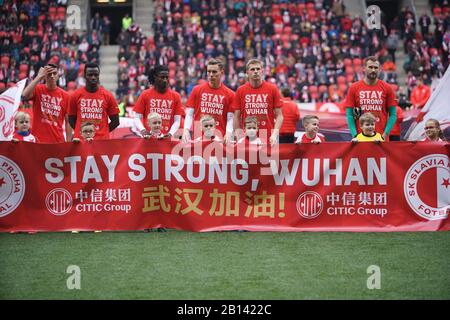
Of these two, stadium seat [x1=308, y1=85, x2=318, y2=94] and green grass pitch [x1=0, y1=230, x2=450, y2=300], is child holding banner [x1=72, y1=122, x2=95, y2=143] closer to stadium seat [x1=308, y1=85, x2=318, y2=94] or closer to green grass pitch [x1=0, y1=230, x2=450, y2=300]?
green grass pitch [x1=0, y1=230, x2=450, y2=300]

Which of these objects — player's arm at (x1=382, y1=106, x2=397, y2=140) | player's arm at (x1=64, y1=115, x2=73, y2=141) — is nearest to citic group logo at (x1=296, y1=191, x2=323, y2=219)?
player's arm at (x1=382, y1=106, x2=397, y2=140)

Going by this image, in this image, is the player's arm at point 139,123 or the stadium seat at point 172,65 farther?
the stadium seat at point 172,65

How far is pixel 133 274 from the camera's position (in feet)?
22.2

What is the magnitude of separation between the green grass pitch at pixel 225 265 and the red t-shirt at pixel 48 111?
5.73 ft

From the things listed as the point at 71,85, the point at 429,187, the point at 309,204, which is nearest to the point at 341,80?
the point at 71,85

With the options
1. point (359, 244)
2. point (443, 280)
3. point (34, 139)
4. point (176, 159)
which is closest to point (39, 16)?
point (34, 139)

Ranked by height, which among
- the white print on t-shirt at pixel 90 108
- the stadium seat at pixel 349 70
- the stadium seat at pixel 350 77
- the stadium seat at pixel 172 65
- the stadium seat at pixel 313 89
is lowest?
the white print on t-shirt at pixel 90 108

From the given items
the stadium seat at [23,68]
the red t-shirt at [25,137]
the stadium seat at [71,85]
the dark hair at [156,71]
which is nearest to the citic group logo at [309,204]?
the dark hair at [156,71]

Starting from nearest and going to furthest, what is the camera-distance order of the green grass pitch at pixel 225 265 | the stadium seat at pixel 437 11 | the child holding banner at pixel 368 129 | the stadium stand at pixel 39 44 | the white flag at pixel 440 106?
the green grass pitch at pixel 225 265 → the child holding banner at pixel 368 129 → the white flag at pixel 440 106 → the stadium stand at pixel 39 44 → the stadium seat at pixel 437 11

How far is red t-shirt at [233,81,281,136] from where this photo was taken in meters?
10.2

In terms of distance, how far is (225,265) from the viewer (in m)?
7.18

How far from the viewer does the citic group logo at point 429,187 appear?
9211 millimetres

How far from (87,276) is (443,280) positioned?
10.0 feet

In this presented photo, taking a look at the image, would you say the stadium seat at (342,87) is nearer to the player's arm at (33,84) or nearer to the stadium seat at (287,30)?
the stadium seat at (287,30)
